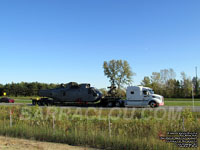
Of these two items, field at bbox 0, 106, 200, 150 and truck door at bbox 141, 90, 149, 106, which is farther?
truck door at bbox 141, 90, 149, 106

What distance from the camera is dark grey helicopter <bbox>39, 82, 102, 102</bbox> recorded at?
26797 mm

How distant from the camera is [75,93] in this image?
2742 centimetres

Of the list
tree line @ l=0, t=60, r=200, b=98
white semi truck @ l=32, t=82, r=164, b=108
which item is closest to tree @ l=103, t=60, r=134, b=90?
tree line @ l=0, t=60, r=200, b=98

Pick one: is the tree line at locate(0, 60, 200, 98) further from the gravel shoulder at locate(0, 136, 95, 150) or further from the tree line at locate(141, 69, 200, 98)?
the gravel shoulder at locate(0, 136, 95, 150)

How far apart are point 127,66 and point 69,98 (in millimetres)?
47472

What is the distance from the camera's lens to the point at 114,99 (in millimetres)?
26250

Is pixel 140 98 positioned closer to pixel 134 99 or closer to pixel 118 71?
pixel 134 99

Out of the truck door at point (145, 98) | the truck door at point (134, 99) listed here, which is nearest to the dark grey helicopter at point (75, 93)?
the truck door at point (134, 99)

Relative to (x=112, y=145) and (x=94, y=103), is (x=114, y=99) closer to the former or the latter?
(x=94, y=103)

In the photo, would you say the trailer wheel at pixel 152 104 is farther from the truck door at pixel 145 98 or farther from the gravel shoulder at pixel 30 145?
the gravel shoulder at pixel 30 145

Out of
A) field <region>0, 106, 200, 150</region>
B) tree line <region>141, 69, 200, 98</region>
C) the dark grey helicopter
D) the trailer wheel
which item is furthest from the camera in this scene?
tree line <region>141, 69, 200, 98</region>

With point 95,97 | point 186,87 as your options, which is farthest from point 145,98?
point 186,87

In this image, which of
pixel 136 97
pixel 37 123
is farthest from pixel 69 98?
pixel 37 123

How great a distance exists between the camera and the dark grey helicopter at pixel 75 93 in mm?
26797
